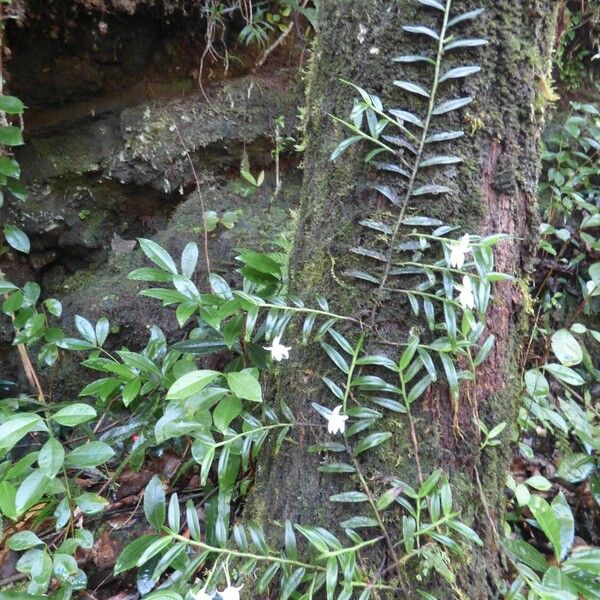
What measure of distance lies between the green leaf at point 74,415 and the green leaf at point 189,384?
1.04ft

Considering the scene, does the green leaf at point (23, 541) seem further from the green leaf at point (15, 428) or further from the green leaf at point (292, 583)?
the green leaf at point (292, 583)

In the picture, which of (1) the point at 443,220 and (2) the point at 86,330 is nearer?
(1) the point at 443,220

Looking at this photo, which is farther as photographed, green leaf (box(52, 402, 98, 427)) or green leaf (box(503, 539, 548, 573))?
green leaf (box(52, 402, 98, 427))

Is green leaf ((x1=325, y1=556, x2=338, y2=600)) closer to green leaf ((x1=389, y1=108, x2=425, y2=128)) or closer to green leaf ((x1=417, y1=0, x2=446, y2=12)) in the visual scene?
green leaf ((x1=389, y1=108, x2=425, y2=128))

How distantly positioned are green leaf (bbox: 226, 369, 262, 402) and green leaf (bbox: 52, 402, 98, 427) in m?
0.38

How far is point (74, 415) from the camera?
1.17 m

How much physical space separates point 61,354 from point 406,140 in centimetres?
178

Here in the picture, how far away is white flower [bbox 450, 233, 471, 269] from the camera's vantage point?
3.18ft

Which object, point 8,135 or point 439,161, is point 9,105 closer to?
point 8,135

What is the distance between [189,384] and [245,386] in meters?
0.11

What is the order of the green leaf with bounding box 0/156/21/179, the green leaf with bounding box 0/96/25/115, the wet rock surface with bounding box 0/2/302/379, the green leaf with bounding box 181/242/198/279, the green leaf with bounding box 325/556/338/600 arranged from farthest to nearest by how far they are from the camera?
the wet rock surface with bounding box 0/2/302/379 → the green leaf with bounding box 0/156/21/179 → the green leaf with bounding box 0/96/25/115 → the green leaf with bounding box 181/242/198/279 → the green leaf with bounding box 325/556/338/600

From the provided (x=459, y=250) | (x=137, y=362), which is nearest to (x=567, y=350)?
(x=459, y=250)

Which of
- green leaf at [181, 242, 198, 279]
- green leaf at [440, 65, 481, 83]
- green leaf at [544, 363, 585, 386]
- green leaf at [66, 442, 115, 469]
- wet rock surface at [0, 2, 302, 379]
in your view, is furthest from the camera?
wet rock surface at [0, 2, 302, 379]

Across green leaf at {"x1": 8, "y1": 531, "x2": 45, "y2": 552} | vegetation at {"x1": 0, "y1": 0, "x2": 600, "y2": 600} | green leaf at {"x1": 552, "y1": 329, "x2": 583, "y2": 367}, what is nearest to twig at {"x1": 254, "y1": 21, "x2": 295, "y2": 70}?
vegetation at {"x1": 0, "y1": 0, "x2": 600, "y2": 600}
